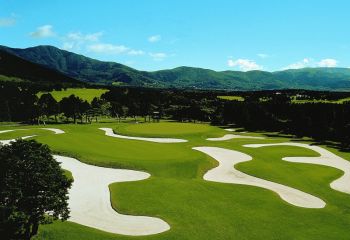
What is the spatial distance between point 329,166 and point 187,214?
35.4 meters

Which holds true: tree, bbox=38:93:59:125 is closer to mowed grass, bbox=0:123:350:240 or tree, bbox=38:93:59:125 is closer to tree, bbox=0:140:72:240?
mowed grass, bbox=0:123:350:240

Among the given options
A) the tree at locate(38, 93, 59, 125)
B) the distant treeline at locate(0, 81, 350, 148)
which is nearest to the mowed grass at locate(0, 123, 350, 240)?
the distant treeline at locate(0, 81, 350, 148)

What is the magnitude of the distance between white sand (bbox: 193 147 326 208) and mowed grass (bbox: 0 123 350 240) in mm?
1222

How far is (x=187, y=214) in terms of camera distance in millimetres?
35688

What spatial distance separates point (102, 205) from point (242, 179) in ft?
67.7

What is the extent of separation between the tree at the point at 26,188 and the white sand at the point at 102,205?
5.50 m

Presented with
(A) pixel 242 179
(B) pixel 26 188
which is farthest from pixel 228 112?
(B) pixel 26 188

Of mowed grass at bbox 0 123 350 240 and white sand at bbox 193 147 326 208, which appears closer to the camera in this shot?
mowed grass at bbox 0 123 350 240

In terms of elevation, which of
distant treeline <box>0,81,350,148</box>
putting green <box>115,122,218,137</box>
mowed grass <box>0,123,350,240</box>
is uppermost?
distant treeline <box>0,81,350,148</box>

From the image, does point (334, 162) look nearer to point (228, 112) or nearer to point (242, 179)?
point (242, 179)

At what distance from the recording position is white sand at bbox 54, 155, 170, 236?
109 feet

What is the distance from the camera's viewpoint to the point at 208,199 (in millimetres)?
40500

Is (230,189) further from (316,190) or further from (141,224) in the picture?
(141,224)

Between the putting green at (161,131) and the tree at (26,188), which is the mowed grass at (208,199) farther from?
the putting green at (161,131)
